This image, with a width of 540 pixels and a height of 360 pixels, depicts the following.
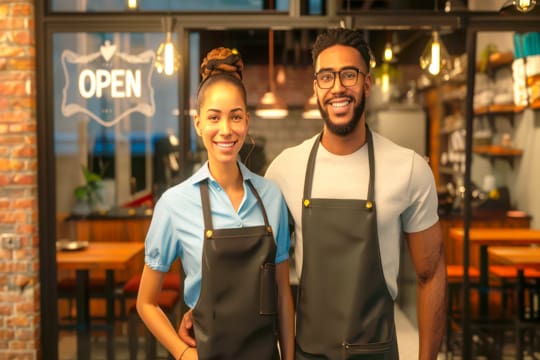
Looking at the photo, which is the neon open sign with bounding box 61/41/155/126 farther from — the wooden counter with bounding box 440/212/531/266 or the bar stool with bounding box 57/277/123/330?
the wooden counter with bounding box 440/212/531/266

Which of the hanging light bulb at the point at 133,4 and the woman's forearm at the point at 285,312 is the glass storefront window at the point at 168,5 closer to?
the hanging light bulb at the point at 133,4

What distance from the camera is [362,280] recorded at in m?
2.04

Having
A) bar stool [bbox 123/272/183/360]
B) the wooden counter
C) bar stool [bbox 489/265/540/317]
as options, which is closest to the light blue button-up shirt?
bar stool [bbox 123/272/183/360]

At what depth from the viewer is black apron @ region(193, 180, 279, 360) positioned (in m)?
1.93

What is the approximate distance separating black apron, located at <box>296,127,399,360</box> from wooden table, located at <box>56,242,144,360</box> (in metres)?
2.20

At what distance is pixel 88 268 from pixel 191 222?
7.59 ft

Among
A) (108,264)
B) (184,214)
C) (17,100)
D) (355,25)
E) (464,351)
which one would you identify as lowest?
Result: (464,351)

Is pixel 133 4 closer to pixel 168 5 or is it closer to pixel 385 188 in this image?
pixel 168 5

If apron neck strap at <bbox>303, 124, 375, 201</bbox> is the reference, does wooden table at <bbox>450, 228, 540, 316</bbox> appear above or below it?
below

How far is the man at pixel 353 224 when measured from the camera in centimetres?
204

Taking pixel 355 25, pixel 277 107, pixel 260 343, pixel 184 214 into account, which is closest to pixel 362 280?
pixel 260 343

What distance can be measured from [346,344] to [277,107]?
12.4ft

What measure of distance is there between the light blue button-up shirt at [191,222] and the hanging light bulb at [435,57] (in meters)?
2.11

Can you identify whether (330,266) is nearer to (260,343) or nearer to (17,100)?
(260,343)
